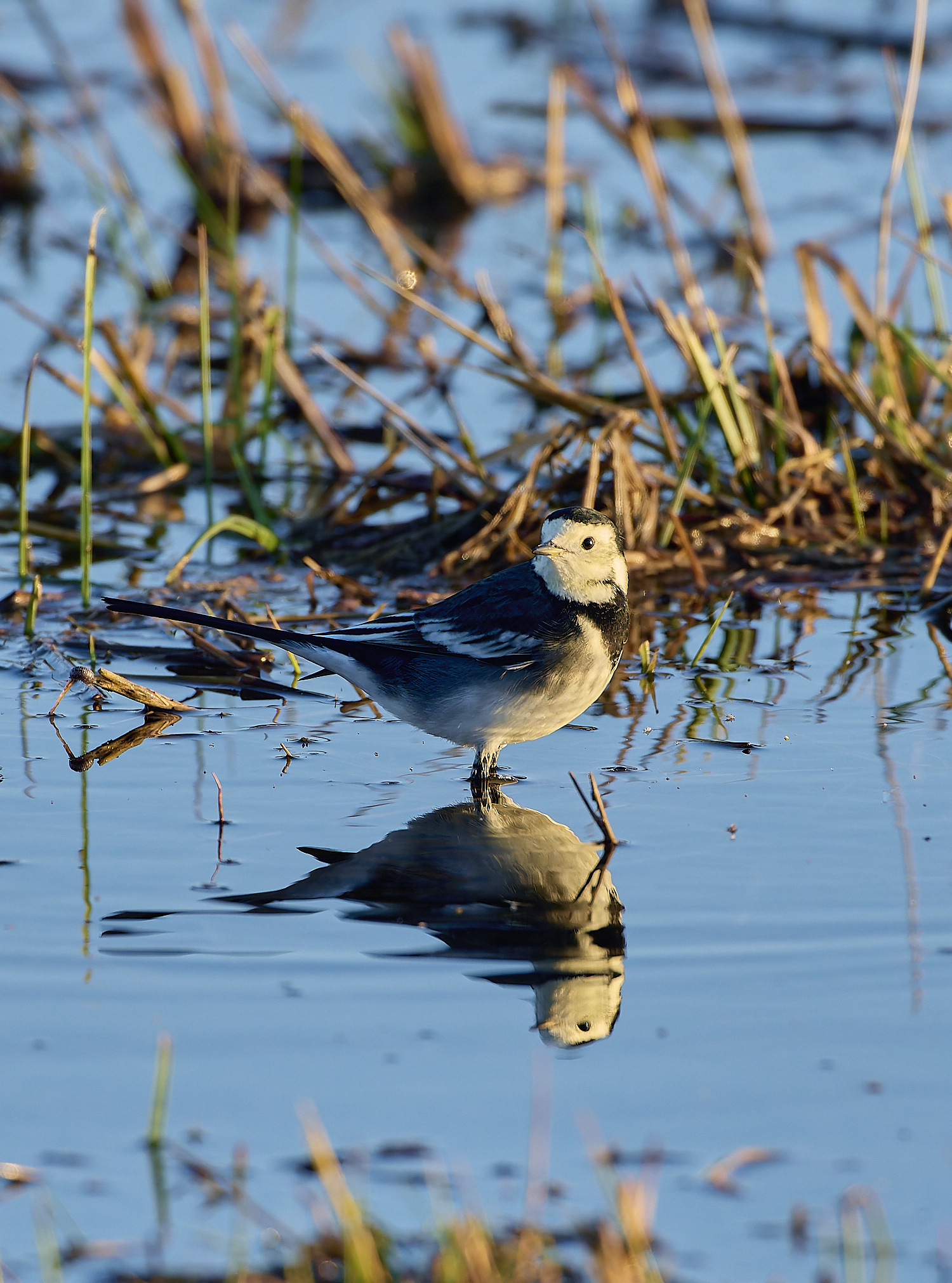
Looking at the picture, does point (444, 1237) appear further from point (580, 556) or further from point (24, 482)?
point (24, 482)

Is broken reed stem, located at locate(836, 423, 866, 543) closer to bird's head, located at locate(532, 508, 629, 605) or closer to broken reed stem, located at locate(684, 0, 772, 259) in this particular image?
bird's head, located at locate(532, 508, 629, 605)

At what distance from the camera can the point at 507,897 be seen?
12.8 feet

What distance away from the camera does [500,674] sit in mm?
4508

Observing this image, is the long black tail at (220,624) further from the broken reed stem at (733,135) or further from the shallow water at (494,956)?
the broken reed stem at (733,135)

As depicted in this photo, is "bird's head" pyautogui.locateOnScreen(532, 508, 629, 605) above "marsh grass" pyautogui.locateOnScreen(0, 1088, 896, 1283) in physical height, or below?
above

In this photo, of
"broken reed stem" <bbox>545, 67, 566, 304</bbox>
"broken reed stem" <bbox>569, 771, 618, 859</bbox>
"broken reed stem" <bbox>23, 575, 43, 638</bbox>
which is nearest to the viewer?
"broken reed stem" <bbox>569, 771, 618, 859</bbox>

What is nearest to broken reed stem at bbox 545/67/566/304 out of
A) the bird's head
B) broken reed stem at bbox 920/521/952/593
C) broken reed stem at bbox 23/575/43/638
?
broken reed stem at bbox 920/521/952/593

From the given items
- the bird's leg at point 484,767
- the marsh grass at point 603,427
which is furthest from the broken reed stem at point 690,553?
the bird's leg at point 484,767

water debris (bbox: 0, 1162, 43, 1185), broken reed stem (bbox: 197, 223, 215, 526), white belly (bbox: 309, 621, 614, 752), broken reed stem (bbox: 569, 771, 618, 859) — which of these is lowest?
water debris (bbox: 0, 1162, 43, 1185)

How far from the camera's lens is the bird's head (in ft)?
15.0

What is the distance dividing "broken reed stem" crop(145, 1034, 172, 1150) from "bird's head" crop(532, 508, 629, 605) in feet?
6.74

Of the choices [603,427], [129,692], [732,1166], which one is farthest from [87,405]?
[732,1166]

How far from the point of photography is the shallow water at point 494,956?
111 inches

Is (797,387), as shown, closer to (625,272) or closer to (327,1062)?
(625,272)
